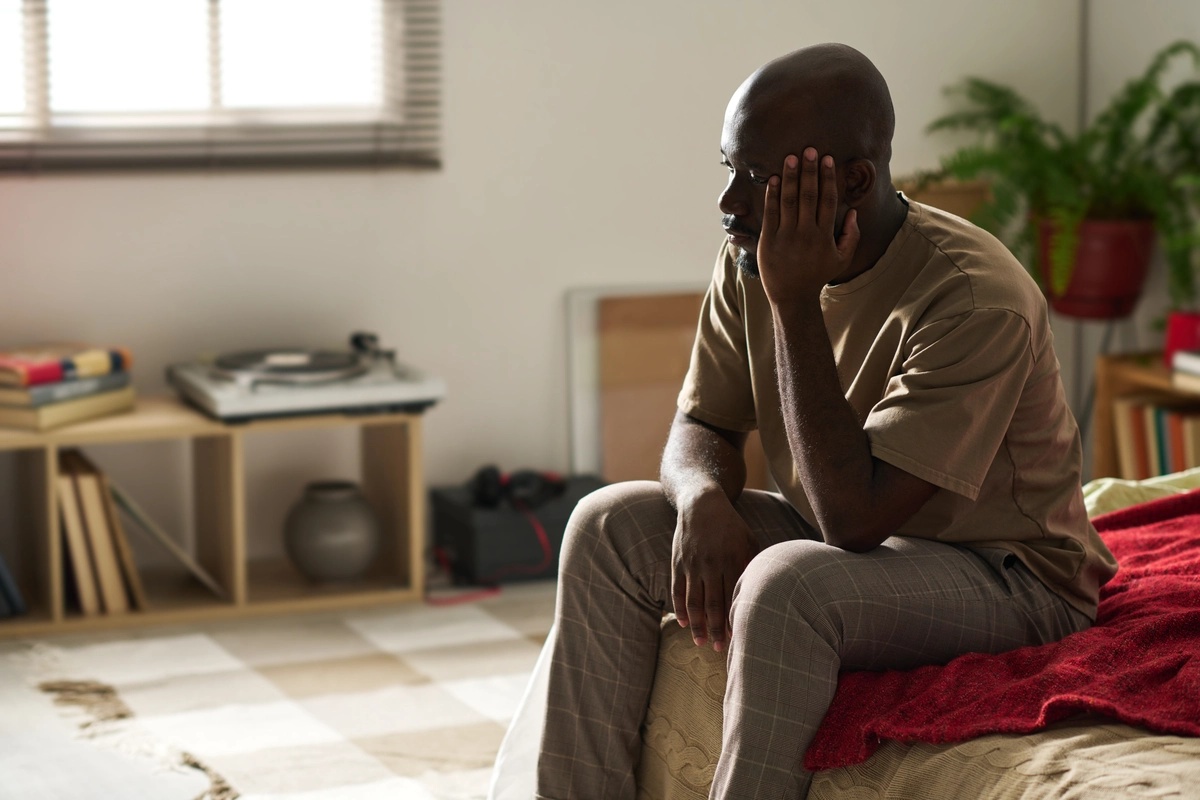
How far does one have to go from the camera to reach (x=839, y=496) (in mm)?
1567

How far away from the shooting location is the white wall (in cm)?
334

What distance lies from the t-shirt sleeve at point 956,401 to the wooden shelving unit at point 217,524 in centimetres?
183

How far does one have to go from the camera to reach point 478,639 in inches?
121

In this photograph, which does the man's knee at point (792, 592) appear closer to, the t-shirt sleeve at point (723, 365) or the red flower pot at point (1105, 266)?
the t-shirt sleeve at point (723, 365)

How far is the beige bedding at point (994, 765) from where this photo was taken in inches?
53.0

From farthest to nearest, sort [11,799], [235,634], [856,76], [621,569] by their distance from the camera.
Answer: [235,634] < [11,799] < [621,569] < [856,76]

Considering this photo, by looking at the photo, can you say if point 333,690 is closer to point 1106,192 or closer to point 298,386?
point 298,386

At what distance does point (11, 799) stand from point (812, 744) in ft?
4.22

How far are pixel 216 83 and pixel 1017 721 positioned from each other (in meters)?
2.56

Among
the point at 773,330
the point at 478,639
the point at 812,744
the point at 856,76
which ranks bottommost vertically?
the point at 478,639

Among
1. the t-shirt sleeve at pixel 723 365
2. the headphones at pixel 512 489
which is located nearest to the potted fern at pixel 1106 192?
the headphones at pixel 512 489

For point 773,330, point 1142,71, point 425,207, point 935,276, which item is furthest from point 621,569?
point 1142,71

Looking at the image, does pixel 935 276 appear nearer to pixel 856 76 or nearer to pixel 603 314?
pixel 856 76

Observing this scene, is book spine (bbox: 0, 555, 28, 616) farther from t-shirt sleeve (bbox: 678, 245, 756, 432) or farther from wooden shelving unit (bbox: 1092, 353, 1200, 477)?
wooden shelving unit (bbox: 1092, 353, 1200, 477)
